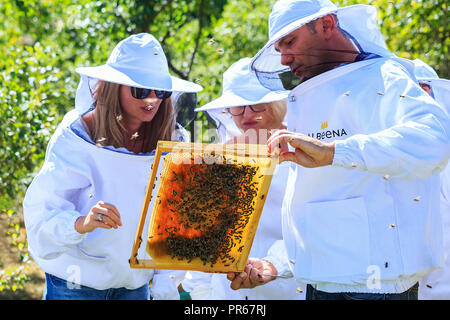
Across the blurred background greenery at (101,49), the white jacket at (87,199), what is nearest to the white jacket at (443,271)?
the white jacket at (87,199)

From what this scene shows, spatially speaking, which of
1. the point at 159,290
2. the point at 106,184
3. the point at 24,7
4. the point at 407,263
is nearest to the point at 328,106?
the point at 407,263

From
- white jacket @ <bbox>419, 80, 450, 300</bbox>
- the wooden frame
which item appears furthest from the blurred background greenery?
the wooden frame

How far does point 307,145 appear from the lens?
2.22 m

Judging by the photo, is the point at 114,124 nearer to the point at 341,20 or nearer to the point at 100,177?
the point at 100,177

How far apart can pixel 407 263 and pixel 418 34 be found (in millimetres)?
5199

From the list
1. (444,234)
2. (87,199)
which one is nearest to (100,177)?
(87,199)

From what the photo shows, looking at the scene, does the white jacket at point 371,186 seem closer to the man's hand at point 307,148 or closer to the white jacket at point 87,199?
the man's hand at point 307,148

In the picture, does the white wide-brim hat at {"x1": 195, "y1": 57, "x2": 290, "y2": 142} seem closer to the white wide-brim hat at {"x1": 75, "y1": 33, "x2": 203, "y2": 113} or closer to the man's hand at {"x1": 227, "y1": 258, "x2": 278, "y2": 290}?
the white wide-brim hat at {"x1": 75, "y1": 33, "x2": 203, "y2": 113}

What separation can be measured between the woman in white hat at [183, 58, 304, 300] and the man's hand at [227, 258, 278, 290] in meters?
0.41

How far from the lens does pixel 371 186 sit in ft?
7.88

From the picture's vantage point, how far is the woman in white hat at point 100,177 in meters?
2.93

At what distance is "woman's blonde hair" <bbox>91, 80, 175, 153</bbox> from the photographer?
3059mm

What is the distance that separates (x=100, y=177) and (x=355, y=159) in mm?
1474
